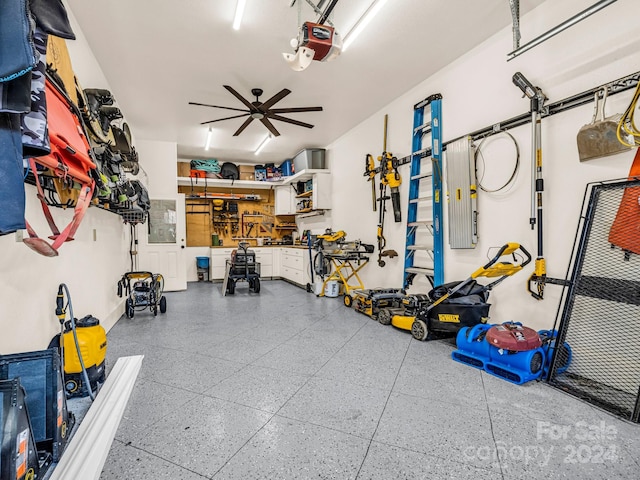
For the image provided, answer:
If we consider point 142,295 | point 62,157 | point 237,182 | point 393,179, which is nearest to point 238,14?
point 62,157

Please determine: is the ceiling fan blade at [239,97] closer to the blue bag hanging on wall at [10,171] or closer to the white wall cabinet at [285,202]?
the blue bag hanging on wall at [10,171]

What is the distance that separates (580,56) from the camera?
255 cm

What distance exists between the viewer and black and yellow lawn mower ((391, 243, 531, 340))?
277cm

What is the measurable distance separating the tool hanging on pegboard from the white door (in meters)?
4.09

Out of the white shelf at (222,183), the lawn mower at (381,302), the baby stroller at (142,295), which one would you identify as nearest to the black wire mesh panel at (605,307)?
the lawn mower at (381,302)

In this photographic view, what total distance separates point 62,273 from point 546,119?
429 centimetres

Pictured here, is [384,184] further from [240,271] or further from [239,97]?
[240,271]

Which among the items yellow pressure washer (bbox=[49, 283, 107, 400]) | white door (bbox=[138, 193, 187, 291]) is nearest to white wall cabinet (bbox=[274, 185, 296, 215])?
white door (bbox=[138, 193, 187, 291])

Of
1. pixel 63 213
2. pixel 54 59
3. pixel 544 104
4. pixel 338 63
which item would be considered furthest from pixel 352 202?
pixel 54 59

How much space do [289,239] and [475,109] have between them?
6.19 metres

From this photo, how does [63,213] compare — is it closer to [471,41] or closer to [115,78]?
[115,78]

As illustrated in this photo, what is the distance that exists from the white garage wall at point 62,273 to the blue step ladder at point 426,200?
3.73 meters

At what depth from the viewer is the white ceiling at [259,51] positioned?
2.88 meters

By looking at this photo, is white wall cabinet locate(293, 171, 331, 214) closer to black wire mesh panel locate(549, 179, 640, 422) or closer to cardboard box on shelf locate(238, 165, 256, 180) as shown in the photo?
cardboard box on shelf locate(238, 165, 256, 180)
